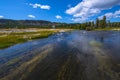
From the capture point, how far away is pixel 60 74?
18.3 meters

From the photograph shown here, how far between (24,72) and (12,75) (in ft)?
5.17

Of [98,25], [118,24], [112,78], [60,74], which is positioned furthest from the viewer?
[118,24]

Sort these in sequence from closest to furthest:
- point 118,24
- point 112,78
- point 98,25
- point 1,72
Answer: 1. point 112,78
2. point 1,72
3. point 98,25
4. point 118,24

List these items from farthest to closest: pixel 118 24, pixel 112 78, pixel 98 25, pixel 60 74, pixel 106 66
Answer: pixel 118 24 < pixel 98 25 < pixel 106 66 < pixel 60 74 < pixel 112 78

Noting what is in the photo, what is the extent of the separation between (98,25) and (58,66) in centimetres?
16663

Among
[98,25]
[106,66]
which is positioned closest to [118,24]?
[98,25]

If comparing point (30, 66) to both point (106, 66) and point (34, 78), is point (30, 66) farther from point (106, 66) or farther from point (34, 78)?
point (106, 66)

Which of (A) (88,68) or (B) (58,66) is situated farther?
(B) (58,66)

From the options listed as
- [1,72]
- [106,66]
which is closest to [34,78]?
[1,72]

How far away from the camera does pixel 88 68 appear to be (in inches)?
803

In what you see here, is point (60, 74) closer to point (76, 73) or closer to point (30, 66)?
point (76, 73)

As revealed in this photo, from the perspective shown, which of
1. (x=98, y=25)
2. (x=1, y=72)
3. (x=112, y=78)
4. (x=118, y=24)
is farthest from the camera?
(x=118, y=24)

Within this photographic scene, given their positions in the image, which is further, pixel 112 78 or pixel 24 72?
pixel 24 72

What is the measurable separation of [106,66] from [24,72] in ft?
36.9
